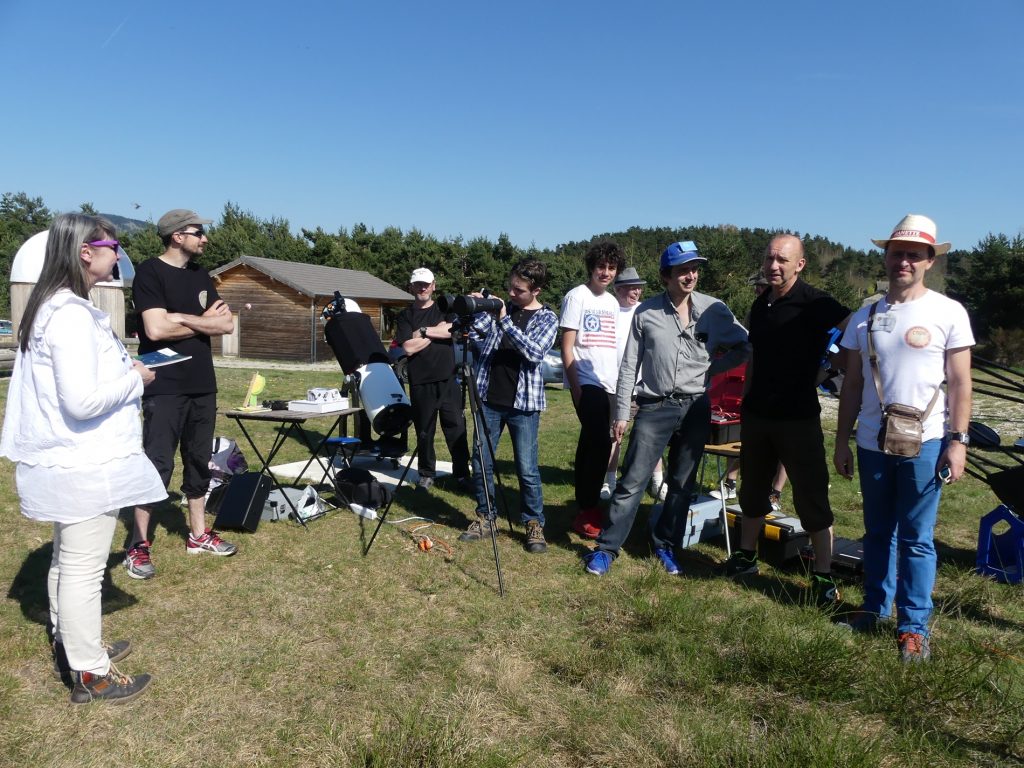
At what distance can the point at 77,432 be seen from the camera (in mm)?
2461

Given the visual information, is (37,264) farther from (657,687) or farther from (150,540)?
(657,687)

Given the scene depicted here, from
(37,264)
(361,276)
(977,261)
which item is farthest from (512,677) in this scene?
(977,261)

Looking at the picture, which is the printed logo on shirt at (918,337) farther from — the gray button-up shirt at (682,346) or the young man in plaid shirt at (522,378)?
the young man in plaid shirt at (522,378)

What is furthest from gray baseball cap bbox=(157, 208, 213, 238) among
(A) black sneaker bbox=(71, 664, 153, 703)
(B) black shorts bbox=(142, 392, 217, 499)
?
(A) black sneaker bbox=(71, 664, 153, 703)

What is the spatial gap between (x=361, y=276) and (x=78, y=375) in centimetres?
2823

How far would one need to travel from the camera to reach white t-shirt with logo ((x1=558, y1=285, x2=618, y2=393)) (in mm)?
4676

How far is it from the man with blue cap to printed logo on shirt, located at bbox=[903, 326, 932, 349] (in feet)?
3.45

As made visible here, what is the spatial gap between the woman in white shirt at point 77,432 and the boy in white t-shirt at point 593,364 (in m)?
2.74

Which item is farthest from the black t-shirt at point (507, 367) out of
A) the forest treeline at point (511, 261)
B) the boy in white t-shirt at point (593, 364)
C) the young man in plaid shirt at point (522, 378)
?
the forest treeline at point (511, 261)

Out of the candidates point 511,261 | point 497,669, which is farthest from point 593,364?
point 511,261

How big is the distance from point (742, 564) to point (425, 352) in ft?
10.4

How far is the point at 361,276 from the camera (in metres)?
29.8

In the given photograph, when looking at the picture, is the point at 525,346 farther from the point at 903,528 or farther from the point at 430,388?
the point at 903,528

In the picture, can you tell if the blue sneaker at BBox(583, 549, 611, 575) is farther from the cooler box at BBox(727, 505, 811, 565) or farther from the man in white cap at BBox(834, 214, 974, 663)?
the man in white cap at BBox(834, 214, 974, 663)
